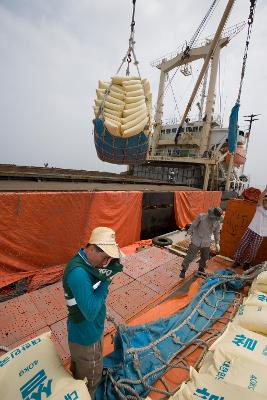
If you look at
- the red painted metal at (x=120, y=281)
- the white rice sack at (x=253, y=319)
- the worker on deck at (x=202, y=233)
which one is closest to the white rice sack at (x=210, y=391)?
the white rice sack at (x=253, y=319)

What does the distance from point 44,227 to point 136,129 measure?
305 centimetres

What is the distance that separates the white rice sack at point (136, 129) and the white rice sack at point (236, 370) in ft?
12.0

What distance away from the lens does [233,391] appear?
1924 mm

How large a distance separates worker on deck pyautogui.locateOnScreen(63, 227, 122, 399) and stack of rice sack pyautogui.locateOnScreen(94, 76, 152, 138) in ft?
9.73

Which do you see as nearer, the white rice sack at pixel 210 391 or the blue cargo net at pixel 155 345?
the white rice sack at pixel 210 391

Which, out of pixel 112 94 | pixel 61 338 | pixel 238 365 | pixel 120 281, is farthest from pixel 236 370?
pixel 112 94

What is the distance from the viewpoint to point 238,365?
2.35 meters

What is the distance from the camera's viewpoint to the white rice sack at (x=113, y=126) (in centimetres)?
435

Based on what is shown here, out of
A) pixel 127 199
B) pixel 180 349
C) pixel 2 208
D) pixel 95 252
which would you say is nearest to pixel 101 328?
pixel 95 252

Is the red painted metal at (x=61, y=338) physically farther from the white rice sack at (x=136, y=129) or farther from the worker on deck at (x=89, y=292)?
the white rice sack at (x=136, y=129)

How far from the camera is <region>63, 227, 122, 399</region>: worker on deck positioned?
1759 mm

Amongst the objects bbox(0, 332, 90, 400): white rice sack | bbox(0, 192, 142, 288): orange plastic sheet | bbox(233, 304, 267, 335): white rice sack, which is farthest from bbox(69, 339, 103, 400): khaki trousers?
bbox(0, 192, 142, 288): orange plastic sheet

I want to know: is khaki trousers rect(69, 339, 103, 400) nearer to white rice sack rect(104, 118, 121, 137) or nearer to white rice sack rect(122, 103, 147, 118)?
white rice sack rect(104, 118, 121, 137)

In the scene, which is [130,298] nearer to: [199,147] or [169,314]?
[169,314]
